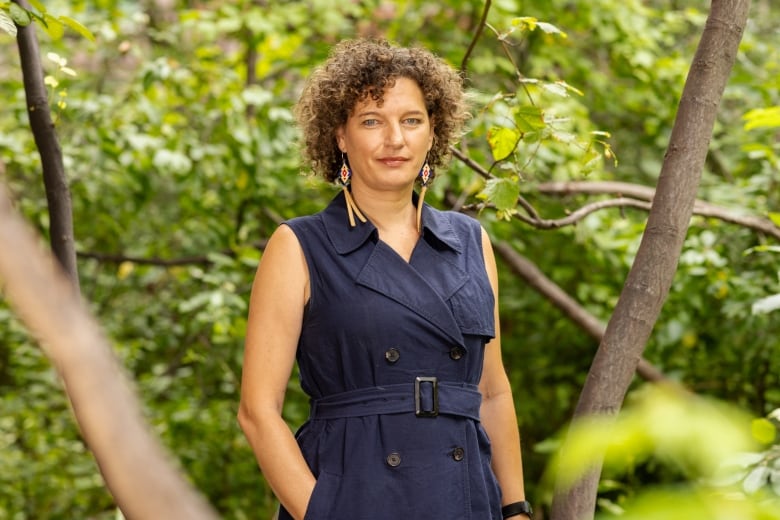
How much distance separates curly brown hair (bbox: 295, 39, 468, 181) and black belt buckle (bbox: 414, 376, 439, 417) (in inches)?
22.1

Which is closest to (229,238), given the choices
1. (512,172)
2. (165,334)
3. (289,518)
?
(165,334)

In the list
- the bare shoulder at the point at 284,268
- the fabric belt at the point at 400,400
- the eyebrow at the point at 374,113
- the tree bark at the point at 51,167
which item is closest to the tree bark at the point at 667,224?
the fabric belt at the point at 400,400

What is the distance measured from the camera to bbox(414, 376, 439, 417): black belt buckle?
2.13m

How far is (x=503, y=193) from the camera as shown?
2.47 m

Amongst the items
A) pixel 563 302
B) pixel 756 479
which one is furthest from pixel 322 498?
pixel 563 302

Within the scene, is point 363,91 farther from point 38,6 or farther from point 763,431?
point 763,431

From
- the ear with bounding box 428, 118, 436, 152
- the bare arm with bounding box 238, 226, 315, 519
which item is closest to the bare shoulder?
the bare arm with bounding box 238, 226, 315, 519

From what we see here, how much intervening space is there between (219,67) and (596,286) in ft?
6.43

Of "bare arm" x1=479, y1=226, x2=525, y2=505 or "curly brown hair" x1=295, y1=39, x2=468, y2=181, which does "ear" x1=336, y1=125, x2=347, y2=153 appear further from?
"bare arm" x1=479, y1=226, x2=525, y2=505

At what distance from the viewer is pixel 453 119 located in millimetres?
2490

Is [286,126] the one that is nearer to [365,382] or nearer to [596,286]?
[596,286]

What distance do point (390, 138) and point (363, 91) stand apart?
133mm

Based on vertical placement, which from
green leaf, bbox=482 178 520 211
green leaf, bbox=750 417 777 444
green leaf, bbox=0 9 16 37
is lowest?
green leaf, bbox=750 417 777 444

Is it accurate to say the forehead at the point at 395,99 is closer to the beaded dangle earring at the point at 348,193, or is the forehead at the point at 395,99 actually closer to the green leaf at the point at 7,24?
the beaded dangle earring at the point at 348,193
